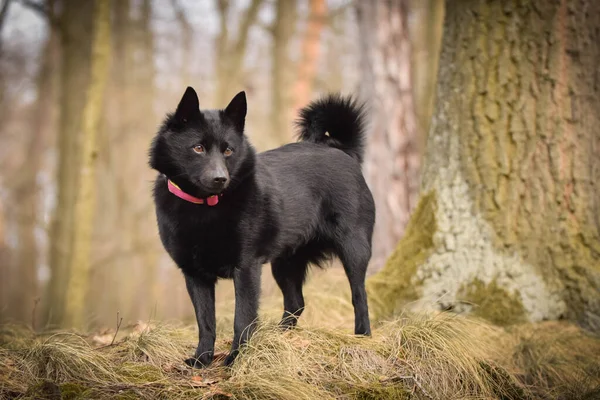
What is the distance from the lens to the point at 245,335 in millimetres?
3234

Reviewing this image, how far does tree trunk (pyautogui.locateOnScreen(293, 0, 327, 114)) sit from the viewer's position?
11.8 meters

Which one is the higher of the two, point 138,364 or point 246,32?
point 246,32

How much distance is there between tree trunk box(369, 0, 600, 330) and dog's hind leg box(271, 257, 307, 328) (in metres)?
0.87

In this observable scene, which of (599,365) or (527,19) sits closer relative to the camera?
(599,365)

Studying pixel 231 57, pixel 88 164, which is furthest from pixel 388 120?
pixel 231 57

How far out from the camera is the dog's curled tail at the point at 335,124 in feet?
13.8

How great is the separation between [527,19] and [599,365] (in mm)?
2550

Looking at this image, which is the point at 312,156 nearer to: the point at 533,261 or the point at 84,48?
the point at 533,261

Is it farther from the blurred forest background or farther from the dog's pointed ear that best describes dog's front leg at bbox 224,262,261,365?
the blurred forest background

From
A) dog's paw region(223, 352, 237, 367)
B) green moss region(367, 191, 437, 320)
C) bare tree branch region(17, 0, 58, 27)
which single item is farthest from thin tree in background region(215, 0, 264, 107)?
dog's paw region(223, 352, 237, 367)

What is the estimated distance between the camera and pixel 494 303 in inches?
175

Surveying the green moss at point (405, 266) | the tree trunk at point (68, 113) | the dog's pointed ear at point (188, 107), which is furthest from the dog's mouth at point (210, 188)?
the tree trunk at point (68, 113)

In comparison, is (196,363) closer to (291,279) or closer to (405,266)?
(291,279)

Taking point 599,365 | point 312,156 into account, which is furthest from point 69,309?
point 599,365
